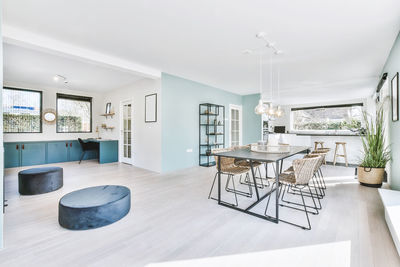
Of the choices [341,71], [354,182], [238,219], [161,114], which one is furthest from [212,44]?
[354,182]

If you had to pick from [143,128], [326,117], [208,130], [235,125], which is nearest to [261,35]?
[208,130]

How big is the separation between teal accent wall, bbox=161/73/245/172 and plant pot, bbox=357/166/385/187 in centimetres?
379

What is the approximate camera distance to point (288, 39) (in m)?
2.91

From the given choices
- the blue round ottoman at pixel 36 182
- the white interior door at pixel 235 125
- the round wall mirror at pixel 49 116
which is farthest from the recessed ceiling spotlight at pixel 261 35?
the round wall mirror at pixel 49 116

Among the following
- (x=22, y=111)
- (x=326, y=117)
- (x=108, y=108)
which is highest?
(x=108, y=108)

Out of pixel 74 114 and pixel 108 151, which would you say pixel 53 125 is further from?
pixel 108 151

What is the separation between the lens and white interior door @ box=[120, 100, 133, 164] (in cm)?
586

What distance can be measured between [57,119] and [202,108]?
492 cm

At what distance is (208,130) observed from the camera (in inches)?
224

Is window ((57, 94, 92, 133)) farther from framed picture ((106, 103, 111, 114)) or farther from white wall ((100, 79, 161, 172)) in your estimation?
white wall ((100, 79, 161, 172))

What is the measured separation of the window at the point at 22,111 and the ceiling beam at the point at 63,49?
12.7 feet

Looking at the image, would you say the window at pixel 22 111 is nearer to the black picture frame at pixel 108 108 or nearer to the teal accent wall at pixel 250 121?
the black picture frame at pixel 108 108

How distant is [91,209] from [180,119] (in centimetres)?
332

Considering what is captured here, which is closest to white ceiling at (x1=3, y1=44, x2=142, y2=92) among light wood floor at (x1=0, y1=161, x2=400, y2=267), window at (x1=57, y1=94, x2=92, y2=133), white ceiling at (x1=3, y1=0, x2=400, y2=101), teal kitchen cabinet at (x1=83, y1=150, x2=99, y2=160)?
window at (x1=57, y1=94, x2=92, y2=133)
